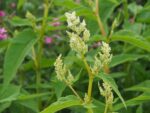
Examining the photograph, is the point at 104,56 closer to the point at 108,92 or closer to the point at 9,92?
the point at 108,92

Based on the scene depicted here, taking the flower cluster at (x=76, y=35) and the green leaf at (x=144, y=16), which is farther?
the green leaf at (x=144, y=16)

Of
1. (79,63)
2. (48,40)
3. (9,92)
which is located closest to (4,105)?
(9,92)

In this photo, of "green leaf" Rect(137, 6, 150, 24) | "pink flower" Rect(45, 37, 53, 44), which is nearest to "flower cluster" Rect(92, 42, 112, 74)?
"green leaf" Rect(137, 6, 150, 24)

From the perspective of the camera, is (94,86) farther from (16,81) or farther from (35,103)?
(16,81)

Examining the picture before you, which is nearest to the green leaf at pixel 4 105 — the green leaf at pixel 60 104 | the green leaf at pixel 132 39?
the green leaf at pixel 132 39

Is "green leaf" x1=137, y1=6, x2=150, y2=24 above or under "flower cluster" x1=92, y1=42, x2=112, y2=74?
under

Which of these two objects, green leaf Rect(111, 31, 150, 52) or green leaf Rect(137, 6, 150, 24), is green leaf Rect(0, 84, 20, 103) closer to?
green leaf Rect(111, 31, 150, 52)

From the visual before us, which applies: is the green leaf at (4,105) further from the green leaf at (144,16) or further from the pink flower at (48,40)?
the pink flower at (48,40)

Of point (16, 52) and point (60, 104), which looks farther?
point (16, 52)

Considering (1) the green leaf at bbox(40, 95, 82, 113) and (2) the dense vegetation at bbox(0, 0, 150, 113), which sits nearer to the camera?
(1) the green leaf at bbox(40, 95, 82, 113)
